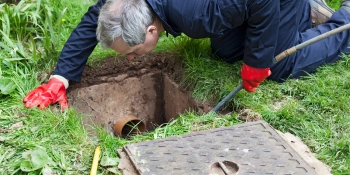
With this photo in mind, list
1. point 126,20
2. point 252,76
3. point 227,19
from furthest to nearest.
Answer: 1. point 252,76
2. point 227,19
3. point 126,20

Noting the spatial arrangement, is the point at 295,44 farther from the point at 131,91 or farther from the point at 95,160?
the point at 95,160

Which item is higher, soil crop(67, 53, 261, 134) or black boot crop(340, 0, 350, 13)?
black boot crop(340, 0, 350, 13)

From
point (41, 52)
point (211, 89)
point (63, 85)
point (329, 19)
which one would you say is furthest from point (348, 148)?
point (41, 52)

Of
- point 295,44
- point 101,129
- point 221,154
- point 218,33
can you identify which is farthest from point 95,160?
point 295,44

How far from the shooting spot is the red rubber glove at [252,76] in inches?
112

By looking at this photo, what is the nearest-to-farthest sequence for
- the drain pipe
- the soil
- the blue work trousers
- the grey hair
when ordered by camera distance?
the grey hair < the blue work trousers < the drain pipe < the soil

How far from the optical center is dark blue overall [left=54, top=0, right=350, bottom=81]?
264 centimetres

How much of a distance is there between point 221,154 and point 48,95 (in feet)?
3.81

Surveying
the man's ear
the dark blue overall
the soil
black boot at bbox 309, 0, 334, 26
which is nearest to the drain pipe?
the soil

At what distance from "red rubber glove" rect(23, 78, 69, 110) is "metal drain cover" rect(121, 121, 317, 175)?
2.39 ft

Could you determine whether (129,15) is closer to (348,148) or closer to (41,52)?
(41,52)

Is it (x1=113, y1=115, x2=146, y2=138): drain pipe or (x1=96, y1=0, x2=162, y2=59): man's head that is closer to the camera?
(x1=96, y1=0, x2=162, y2=59): man's head

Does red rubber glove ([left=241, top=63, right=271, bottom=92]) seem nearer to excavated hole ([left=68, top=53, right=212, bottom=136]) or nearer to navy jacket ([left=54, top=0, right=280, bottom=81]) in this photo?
navy jacket ([left=54, top=0, right=280, bottom=81])

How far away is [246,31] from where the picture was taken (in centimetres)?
301
